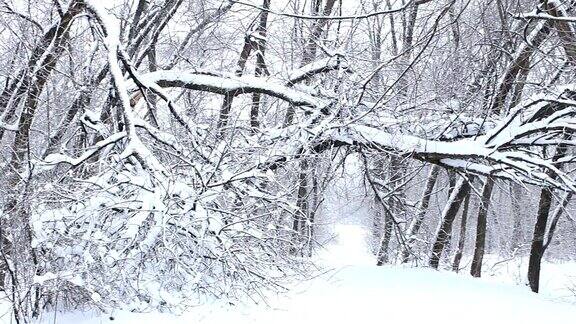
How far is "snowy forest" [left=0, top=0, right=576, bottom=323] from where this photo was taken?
525cm

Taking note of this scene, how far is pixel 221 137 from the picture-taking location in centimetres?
737

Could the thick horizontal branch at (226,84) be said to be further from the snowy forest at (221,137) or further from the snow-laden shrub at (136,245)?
the snow-laden shrub at (136,245)

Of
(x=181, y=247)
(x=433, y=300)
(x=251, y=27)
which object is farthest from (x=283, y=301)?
(x=251, y=27)

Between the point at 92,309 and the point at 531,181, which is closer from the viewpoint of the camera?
the point at 92,309

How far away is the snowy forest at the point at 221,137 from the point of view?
5.25m

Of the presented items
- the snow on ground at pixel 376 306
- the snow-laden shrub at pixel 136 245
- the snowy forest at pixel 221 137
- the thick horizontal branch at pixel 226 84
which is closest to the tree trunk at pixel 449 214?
the snowy forest at pixel 221 137

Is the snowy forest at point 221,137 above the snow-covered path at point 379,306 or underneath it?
above

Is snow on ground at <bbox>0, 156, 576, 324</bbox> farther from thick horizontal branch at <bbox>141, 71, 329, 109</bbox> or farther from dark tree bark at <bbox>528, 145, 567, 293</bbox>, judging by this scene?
dark tree bark at <bbox>528, 145, 567, 293</bbox>

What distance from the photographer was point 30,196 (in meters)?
5.53

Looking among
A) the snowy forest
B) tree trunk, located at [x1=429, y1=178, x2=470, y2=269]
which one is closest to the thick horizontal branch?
the snowy forest

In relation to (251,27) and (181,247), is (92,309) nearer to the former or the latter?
(181,247)

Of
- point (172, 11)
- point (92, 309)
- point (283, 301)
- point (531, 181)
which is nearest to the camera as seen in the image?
point (92, 309)

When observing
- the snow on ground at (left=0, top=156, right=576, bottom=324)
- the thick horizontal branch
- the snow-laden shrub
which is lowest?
the snow on ground at (left=0, top=156, right=576, bottom=324)

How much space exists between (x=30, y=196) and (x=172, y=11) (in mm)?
5652
